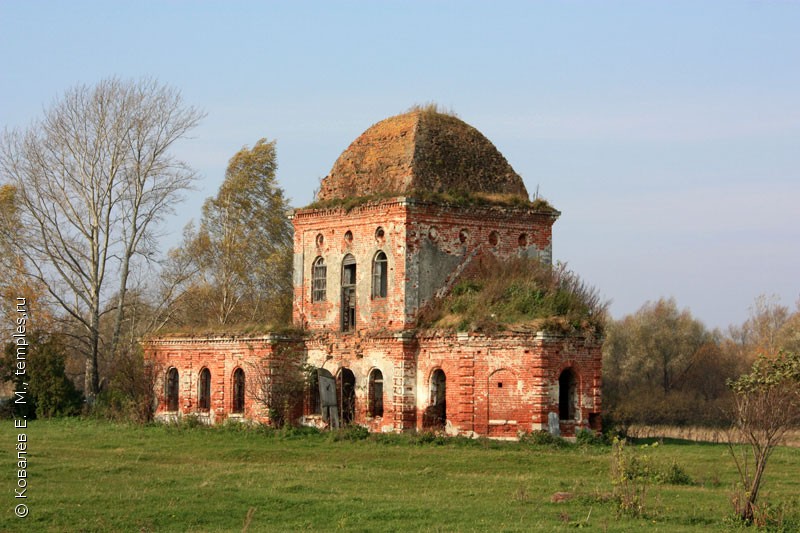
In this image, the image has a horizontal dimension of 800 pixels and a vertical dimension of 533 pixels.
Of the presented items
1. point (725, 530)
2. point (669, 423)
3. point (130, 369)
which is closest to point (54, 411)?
point (130, 369)

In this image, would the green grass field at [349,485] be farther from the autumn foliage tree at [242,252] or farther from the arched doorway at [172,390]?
the autumn foliage tree at [242,252]

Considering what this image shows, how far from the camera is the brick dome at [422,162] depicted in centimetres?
2983

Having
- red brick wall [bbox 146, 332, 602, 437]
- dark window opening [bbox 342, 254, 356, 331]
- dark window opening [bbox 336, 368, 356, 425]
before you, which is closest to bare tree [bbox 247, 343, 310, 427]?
red brick wall [bbox 146, 332, 602, 437]

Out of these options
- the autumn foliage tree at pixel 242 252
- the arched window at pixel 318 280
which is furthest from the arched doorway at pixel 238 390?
the autumn foliage tree at pixel 242 252

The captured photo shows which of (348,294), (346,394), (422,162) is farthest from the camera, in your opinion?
(348,294)

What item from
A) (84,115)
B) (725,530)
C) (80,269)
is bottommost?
(725,530)

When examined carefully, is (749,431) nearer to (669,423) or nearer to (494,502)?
(494,502)

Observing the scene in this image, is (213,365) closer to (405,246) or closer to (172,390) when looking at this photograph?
(172,390)

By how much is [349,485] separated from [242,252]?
29.9 metres

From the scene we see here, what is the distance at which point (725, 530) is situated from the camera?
15.3 meters

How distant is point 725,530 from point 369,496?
573 cm

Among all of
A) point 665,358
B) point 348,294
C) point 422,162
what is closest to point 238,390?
point 348,294

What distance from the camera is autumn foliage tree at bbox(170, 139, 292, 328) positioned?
4797 cm

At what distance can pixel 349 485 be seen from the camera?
19312 mm
